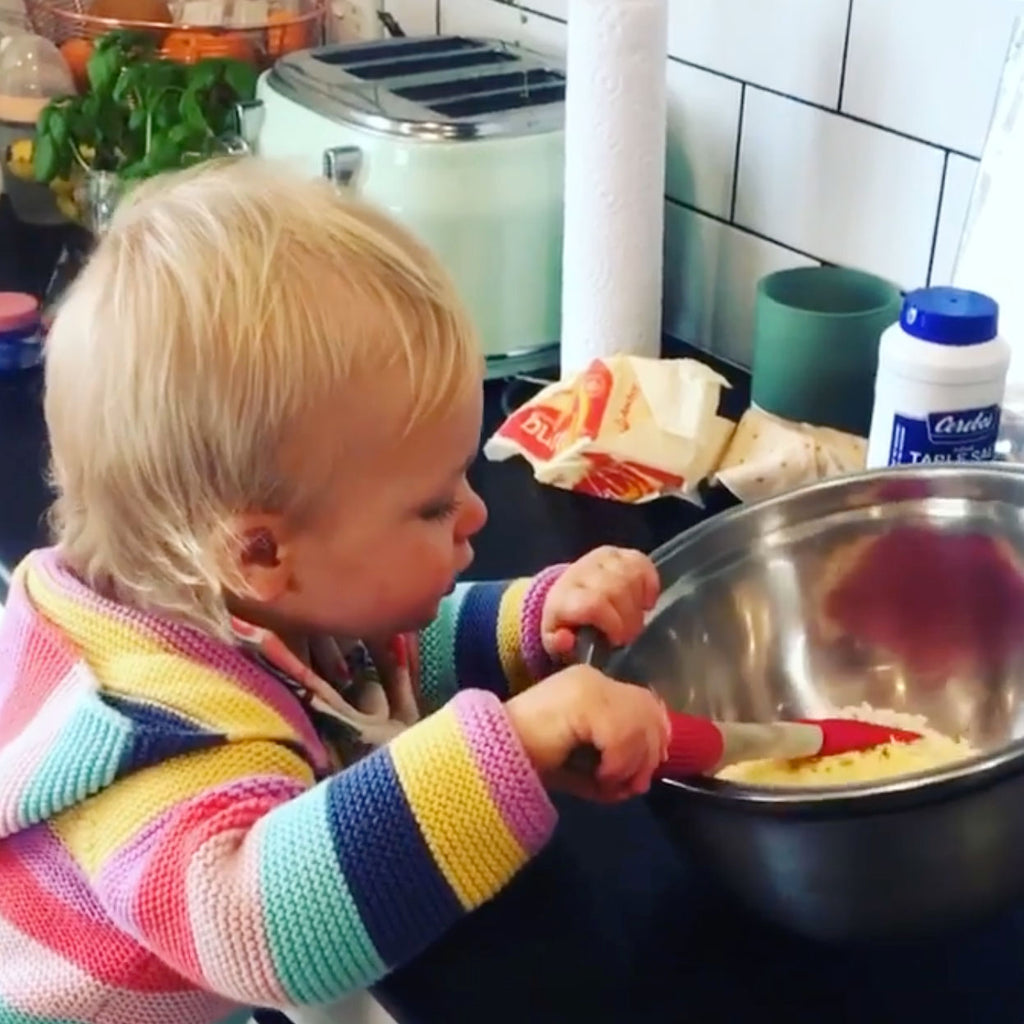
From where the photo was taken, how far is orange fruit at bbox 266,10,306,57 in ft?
4.78

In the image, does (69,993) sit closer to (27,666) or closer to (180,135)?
(27,666)

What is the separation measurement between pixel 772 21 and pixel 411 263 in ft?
1.61

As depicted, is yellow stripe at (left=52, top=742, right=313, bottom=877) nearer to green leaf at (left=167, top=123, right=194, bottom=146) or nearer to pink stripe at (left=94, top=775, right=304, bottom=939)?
pink stripe at (left=94, top=775, right=304, bottom=939)

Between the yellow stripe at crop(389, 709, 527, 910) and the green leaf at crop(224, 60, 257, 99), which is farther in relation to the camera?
the green leaf at crop(224, 60, 257, 99)

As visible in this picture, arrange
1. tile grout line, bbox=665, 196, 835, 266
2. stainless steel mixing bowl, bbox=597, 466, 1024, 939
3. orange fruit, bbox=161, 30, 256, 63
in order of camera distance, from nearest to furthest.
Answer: stainless steel mixing bowl, bbox=597, 466, 1024, 939, tile grout line, bbox=665, 196, 835, 266, orange fruit, bbox=161, 30, 256, 63

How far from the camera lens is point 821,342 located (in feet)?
3.35

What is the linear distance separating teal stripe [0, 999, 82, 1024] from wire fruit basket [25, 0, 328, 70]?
0.89 meters

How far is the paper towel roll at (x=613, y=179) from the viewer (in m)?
1.03

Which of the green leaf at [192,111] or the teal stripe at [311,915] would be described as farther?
the green leaf at [192,111]

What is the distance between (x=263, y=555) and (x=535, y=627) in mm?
179

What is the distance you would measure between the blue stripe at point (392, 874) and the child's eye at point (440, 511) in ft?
0.42

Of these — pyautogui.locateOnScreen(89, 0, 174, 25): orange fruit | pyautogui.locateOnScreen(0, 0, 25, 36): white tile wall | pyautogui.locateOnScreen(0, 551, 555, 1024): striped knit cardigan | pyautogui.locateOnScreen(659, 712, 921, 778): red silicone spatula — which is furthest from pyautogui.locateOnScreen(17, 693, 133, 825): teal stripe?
pyautogui.locateOnScreen(0, 0, 25, 36): white tile wall

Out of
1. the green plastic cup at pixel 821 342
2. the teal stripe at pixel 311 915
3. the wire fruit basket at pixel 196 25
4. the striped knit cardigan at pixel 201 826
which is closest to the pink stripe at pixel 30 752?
the striped knit cardigan at pixel 201 826

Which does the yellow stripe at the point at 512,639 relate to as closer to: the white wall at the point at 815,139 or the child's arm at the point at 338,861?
the child's arm at the point at 338,861
